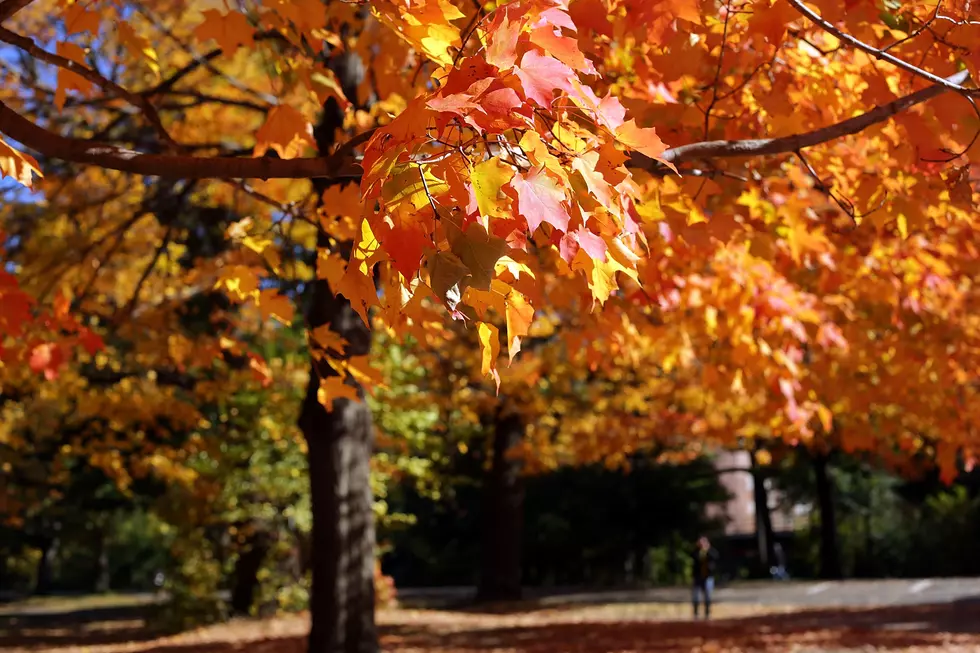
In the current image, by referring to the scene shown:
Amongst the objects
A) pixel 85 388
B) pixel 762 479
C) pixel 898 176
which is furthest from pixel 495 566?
pixel 898 176

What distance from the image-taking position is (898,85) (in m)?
4.62

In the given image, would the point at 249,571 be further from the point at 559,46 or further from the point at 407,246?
the point at 559,46

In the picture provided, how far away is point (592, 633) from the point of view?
14.1m

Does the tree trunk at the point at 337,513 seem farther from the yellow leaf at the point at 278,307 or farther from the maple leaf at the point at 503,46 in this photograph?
the maple leaf at the point at 503,46

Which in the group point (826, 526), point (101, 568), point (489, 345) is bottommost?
point (101, 568)

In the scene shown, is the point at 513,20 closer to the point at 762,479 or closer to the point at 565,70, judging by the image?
the point at 565,70

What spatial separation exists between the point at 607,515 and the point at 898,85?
25.6m

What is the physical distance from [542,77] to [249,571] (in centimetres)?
1679

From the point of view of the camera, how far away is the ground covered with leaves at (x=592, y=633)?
1229 centimetres

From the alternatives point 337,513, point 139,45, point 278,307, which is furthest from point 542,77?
point 337,513

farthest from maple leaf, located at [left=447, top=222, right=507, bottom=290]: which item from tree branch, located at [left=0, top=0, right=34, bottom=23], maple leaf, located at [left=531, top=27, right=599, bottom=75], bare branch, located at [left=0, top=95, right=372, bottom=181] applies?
tree branch, located at [left=0, top=0, right=34, bottom=23]

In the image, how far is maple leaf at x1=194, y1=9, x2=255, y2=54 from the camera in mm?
4633

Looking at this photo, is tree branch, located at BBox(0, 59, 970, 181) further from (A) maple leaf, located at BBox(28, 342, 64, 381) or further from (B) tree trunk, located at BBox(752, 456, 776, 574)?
(B) tree trunk, located at BBox(752, 456, 776, 574)

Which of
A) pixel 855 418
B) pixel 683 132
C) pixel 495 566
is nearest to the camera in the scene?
pixel 683 132
